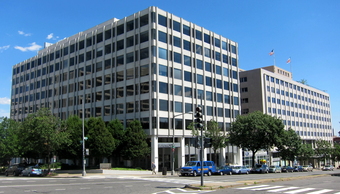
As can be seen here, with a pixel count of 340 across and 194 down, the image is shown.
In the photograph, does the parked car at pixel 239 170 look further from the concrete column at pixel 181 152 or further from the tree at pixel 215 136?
the concrete column at pixel 181 152

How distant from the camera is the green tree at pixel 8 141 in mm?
51844

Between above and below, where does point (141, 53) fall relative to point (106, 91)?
above

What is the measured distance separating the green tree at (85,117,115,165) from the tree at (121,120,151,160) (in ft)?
8.42

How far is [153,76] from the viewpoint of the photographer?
5097 cm

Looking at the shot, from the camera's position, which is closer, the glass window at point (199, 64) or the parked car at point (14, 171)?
the parked car at point (14, 171)

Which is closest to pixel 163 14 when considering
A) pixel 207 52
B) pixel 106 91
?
pixel 207 52

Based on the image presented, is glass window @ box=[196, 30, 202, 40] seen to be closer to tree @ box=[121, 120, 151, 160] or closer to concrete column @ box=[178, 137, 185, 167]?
concrete column @ box=[178, 137, 185, 167]

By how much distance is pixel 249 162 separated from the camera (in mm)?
74938

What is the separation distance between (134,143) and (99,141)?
548 centimetres

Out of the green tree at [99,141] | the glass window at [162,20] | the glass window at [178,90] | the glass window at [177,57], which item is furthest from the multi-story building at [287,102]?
the green tree at [99,141]

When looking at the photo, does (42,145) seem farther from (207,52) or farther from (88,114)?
(207,52)

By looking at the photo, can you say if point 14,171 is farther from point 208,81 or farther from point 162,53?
point 208,81

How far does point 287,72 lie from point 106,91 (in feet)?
228

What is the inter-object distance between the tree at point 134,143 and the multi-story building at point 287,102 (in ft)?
102
